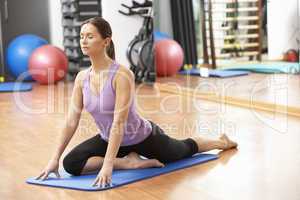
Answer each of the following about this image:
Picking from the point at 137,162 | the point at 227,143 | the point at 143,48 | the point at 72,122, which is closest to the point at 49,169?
the point at 72,122

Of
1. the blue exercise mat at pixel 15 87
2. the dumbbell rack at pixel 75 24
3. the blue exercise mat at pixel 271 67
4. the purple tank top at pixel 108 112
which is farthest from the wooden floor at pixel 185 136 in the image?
the dumbbell rack at pixel 75 24

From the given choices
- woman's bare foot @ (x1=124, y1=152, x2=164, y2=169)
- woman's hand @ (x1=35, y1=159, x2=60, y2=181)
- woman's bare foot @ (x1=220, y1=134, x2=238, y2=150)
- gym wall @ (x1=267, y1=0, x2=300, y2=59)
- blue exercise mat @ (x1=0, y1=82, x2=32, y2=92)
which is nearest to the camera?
woman's hand @ (x1=35, y1=159, x2=60, y2=181)

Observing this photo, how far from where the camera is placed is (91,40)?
8.14ft

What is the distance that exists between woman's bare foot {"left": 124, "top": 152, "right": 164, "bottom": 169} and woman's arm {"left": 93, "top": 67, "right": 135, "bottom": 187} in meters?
0.29

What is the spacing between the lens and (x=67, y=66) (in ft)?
22.5

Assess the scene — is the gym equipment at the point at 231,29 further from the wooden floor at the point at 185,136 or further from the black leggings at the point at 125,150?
the black leggings at the point at 125,150

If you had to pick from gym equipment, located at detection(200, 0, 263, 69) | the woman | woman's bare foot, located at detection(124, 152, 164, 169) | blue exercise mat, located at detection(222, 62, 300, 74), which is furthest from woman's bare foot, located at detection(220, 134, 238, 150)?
gym equipment, located at detection(200, 0, 263, 69)

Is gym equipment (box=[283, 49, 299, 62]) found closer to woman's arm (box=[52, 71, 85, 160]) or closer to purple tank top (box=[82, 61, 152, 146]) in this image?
purple tank top (box=[82, 61, 152, 146])

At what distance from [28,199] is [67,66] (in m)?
4.65

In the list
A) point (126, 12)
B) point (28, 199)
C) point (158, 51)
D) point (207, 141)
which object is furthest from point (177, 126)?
point (126, 12)

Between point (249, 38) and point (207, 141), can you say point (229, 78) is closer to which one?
point (249, 38)

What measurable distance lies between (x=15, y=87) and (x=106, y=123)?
4.16 meters

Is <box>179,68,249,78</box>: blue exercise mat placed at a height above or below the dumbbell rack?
below

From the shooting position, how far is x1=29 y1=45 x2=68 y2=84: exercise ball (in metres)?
6.54
